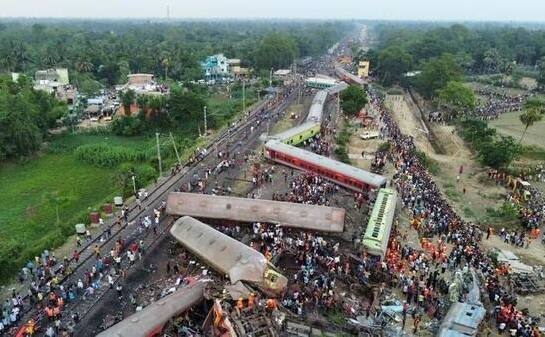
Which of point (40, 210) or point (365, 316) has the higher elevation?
point (365, 316)

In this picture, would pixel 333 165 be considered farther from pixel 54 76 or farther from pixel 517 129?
pixel 54 76

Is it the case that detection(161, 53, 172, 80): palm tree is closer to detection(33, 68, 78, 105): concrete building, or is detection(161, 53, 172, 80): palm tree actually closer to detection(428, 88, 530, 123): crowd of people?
detection(33, 68, 78, 105): concrete building

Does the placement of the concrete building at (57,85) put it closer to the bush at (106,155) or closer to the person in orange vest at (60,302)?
the bush at (106,155)

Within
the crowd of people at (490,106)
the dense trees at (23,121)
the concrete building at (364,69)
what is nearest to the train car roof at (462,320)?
the dense trees at (23,121)

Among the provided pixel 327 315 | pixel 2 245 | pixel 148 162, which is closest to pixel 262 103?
pixel 148 162

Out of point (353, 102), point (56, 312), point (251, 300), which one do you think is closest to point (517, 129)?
point (353, 102)

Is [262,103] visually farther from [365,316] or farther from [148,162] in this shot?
[365,316]
